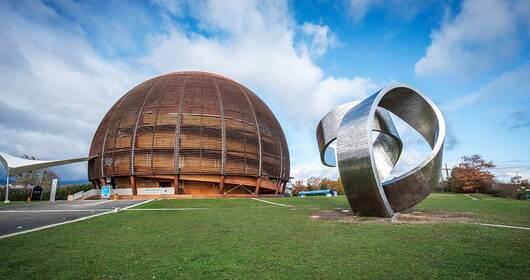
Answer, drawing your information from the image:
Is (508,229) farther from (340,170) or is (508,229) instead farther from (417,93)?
(417,93)

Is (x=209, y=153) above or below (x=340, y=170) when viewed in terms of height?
above

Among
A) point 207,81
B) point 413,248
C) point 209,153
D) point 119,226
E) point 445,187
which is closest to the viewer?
point 413,248

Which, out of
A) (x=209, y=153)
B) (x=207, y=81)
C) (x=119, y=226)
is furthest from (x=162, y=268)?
(x=207, y=81)

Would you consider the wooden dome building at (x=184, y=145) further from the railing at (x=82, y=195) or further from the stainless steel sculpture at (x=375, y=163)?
the stainless steel sculpture at (x=375, y=163)

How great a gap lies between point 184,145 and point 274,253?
29.2m

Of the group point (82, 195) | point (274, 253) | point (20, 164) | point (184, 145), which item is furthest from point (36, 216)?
point (20, 164)

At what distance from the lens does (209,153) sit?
34.2 meters

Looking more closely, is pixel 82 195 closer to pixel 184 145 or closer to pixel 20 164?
pixel 20 164

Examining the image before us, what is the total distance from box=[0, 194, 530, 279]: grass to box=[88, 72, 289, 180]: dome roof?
24.7 meters

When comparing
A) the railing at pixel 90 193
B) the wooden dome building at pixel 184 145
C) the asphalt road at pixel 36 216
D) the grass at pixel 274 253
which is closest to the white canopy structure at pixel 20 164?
the wooden dome building at pixel 184 145

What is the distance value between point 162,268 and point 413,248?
5213mm

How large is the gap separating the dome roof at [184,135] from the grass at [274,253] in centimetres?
2473

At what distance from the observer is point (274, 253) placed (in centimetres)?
629

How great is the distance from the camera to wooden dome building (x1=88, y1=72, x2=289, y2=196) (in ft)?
111
